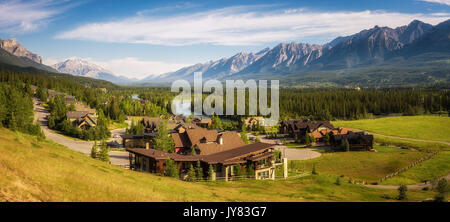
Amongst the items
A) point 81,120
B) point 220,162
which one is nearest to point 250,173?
point 220,162

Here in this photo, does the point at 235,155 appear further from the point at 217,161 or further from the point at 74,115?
the point at 74,115

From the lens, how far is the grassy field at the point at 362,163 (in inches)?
2000

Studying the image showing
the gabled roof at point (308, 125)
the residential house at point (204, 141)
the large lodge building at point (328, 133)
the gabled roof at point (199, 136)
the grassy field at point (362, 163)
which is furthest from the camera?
the gabled roof at point (308, 125)

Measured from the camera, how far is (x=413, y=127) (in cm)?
9994

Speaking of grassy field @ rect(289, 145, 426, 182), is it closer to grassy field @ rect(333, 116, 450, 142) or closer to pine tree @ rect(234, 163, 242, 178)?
pine tree @ rect(234, 163, 242, 178)

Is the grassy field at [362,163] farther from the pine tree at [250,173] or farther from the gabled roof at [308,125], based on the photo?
the gabled roof at [308,125]

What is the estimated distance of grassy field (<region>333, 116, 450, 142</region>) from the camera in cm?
8856

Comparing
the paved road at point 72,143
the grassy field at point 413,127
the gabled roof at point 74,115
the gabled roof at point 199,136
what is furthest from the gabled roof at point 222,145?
the grassy field at point 413,127

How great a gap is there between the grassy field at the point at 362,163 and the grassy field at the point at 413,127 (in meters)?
21.8

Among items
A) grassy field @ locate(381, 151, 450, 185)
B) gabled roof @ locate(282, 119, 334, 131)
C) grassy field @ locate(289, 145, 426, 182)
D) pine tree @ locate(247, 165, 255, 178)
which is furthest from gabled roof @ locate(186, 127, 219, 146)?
gabled roof @ locate(282, 119, 334, 131)

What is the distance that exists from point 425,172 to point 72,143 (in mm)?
68783
